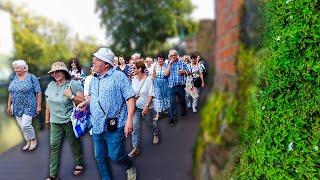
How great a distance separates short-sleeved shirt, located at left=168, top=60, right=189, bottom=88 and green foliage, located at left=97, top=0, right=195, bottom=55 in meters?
0.21

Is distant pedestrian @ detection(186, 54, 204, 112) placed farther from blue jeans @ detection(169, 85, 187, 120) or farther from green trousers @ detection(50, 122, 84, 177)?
green trousers @ detection(50, 122, 84, 177)

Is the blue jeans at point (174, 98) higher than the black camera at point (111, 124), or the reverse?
the blue jeans at point (174, 98)

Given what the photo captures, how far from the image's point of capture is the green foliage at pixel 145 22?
10.0 feet

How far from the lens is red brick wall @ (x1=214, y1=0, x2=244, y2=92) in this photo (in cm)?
268

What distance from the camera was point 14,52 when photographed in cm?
319

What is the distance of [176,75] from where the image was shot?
10.7 feet

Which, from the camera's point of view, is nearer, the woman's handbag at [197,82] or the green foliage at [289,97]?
the green foliage at [289,97]

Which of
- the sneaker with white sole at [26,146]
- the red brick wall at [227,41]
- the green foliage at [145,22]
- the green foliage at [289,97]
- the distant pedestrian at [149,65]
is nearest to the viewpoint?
the green foliage at [289,97]

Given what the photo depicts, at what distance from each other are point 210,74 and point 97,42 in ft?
3.19

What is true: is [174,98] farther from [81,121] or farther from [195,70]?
[81,121]

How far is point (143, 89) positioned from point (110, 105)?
0.32 m

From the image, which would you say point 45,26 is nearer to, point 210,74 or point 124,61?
point 124,61

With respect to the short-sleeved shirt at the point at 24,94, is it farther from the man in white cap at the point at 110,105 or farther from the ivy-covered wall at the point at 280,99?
the ivy-covered wall at the point at 280,99

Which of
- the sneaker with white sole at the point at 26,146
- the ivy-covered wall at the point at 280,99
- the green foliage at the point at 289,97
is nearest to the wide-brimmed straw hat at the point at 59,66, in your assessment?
the sneaker with white sole at the point at 26,146
